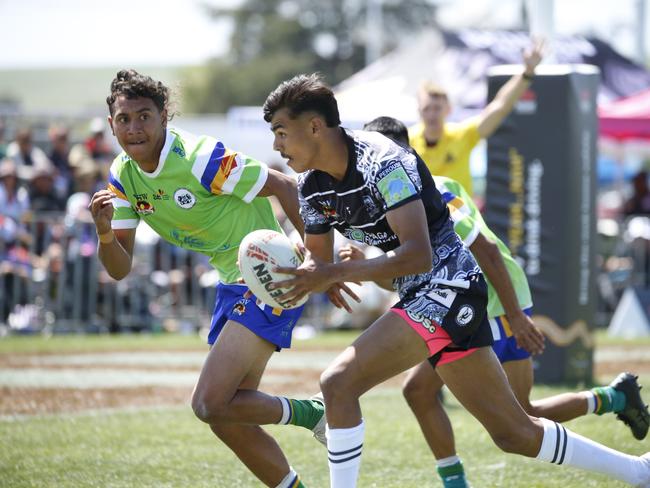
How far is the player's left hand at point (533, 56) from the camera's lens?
29.1 feet

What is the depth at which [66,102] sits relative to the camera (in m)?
79.1

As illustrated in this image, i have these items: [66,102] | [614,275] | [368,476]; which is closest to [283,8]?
[66,102]

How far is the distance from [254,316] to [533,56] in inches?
164

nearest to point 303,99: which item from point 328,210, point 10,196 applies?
point 328,210

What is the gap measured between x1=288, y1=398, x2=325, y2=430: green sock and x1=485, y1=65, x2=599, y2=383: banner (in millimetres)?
5014

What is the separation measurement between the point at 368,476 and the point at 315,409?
1000mm

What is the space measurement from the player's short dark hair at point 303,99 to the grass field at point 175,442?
2433mm

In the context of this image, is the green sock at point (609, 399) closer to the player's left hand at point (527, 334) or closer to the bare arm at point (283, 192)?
the player's left hand at point (527, 334)

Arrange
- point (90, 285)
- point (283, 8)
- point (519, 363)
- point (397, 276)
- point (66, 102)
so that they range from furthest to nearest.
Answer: point (66, 102)
point (283, 8)
point (90, 285)
point (519, 363)
point (397, 276)


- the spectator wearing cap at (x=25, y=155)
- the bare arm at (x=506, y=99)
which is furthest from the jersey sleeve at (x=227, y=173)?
the spectator wearing cap at (x=25, y=155)

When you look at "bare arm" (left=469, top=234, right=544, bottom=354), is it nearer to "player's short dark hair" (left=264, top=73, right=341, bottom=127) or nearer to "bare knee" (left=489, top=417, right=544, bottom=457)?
"bare knee" (left=489, top=417, right=544, bottom=457)

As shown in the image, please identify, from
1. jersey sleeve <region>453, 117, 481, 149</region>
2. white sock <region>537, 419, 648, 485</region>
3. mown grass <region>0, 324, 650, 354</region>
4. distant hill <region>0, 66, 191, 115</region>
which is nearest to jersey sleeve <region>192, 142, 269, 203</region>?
white sock <region>537, 419, 648, 485</region>

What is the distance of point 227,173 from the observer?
587 centimetres

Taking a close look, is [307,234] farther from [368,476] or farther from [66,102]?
[66,102]
